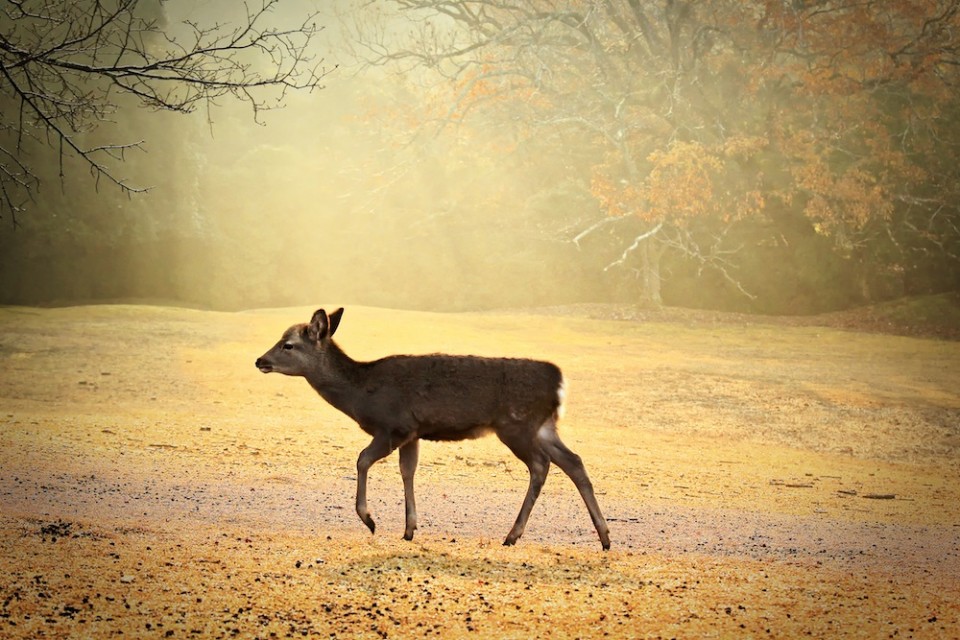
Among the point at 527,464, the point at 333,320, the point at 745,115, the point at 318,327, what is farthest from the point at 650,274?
the point at 527,464

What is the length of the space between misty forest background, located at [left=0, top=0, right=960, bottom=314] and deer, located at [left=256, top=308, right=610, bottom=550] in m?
16.8

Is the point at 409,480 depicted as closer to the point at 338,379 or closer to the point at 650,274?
the point at 338,379

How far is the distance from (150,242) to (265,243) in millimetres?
2874

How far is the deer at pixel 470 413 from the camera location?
21.7 feet

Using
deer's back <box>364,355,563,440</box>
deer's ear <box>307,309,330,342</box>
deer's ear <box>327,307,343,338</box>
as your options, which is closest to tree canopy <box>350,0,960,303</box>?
deer's ear <box>327,307,343,338</box>

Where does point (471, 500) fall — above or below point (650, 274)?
below

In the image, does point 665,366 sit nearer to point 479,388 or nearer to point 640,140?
point 479,388

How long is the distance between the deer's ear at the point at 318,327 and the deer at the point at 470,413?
1.71 ft

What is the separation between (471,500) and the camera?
336 inches

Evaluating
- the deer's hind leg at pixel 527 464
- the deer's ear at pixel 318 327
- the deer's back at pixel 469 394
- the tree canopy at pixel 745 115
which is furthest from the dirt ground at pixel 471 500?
the tree canopy at pixel 745 115

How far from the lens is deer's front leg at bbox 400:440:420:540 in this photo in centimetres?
665

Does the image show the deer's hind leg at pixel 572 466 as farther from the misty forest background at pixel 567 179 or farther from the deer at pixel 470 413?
the misty forest background at pixel 567 179

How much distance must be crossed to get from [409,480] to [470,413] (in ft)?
1.85

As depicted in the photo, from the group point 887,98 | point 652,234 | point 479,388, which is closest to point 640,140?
point 652,234
